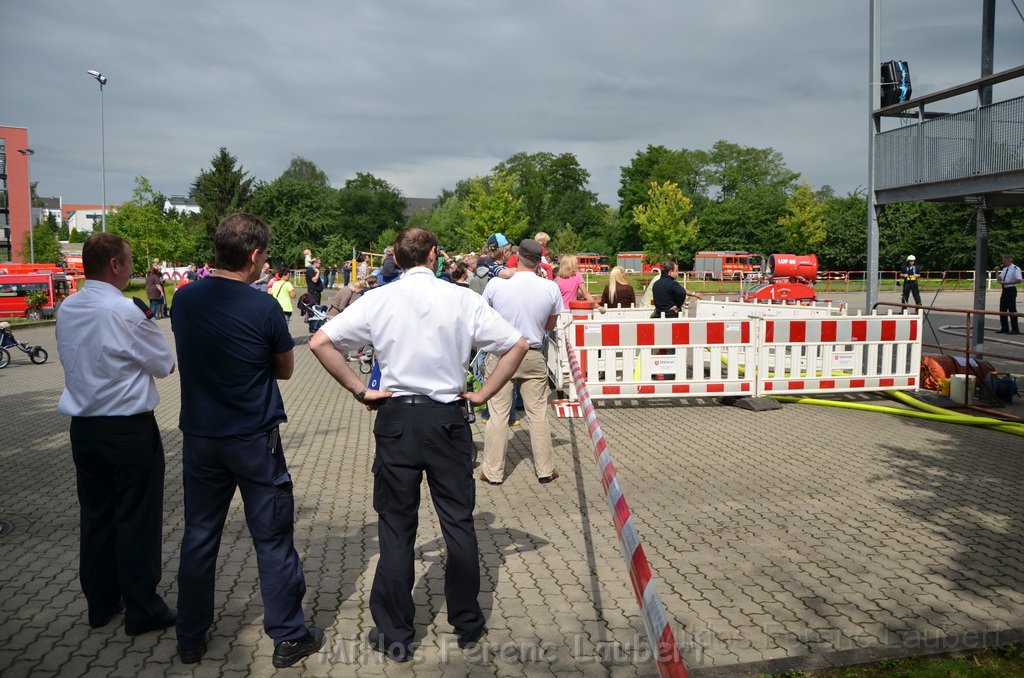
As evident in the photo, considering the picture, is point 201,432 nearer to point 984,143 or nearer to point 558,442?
point 558,442

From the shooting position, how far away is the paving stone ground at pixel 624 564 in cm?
382

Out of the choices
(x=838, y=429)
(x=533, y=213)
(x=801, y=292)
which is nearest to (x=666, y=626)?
(x=838, y=429)

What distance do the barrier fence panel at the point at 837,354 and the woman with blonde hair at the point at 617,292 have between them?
129 inches

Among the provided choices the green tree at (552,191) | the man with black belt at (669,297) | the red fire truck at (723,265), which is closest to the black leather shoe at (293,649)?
the man with black belt at (669,297)

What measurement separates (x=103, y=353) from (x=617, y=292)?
35.0 ft

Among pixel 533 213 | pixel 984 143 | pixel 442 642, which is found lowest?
pixel 442 642

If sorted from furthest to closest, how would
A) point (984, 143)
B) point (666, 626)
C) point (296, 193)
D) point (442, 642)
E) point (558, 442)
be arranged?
point (296, 193), point (984, 143), point (558, 442), point (442, 642), point (666, 626)

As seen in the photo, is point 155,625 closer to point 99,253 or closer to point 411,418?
point 411,418

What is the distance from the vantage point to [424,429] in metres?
3.64

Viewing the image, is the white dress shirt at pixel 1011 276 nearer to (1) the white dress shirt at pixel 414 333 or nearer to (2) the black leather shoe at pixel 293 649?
(1) the white dress shirt at pixel 414 333

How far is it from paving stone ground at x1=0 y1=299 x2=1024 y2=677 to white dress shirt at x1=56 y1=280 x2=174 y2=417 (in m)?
1.13

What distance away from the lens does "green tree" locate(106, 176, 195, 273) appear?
168 ft

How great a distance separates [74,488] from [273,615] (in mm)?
3927

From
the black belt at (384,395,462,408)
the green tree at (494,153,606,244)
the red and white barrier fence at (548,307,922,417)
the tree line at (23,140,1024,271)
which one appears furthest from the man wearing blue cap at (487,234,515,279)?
the green tree at (494,153,606,244)
